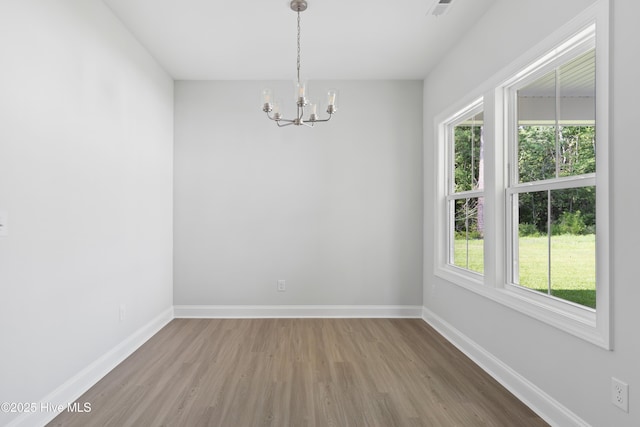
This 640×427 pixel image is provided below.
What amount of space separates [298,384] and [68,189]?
6.61ft

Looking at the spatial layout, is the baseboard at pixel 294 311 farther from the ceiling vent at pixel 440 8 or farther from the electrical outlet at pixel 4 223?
the ceiling vent at pixel 440 8

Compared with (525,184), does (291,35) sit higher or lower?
higher

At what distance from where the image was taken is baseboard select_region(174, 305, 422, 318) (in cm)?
417

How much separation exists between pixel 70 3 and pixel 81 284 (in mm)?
1852

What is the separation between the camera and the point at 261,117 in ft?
13.8

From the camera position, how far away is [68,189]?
228cm

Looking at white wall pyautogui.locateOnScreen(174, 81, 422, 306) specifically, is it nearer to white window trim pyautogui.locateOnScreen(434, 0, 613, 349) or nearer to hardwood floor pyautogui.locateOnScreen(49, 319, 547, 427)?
hardwood floor pyautogui.locateOnScreen(49, 319, 547, 427)

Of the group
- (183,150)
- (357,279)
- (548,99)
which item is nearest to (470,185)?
(548,99)

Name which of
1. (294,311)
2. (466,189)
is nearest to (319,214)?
(294,311)

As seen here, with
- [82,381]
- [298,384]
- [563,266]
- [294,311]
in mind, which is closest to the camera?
[563,266]

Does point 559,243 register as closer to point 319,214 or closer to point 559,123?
point 559,123

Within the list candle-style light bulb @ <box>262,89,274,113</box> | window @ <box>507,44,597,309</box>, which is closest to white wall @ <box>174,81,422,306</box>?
candle-style light bulb @ <box>262,89,274,113</box>

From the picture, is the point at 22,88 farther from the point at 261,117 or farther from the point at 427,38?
the point at 427,38

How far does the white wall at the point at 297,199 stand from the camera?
13.8 ft
